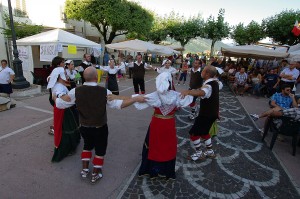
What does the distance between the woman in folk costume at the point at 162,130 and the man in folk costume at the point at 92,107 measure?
0.94 feet

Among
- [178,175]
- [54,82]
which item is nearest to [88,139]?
[54,82]

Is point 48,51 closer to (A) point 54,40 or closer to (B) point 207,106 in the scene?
(A) point 54,40

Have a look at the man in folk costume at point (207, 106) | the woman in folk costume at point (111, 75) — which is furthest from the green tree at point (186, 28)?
the man in folk costume at point (207, 106)

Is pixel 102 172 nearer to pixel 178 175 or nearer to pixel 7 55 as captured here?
pixel 178 175

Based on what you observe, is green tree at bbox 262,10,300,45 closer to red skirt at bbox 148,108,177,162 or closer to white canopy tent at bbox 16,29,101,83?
white canopy tent at bbox 16,29,101,83

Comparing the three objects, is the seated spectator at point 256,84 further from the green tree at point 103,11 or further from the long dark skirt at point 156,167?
the green tree at point 103,11

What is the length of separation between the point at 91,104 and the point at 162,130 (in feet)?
3.73

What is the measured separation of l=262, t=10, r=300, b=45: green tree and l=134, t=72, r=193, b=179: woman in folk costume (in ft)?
75.5

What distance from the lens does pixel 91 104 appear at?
3.00 meters

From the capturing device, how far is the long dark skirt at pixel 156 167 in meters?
3.47

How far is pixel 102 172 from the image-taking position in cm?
373

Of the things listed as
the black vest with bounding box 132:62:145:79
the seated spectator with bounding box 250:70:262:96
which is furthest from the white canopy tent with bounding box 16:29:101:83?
the seated spectator with bounding box 250:70:262:96

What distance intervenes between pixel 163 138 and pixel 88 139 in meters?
1.17

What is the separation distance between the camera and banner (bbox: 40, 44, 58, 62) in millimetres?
9219
